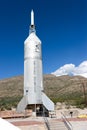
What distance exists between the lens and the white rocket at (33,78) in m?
24.8

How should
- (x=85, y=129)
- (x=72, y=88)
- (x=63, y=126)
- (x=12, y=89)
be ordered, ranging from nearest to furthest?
(x=85, y=129) → (x=63, y=126) → (x=72, y=88) → (x=12, y=89)

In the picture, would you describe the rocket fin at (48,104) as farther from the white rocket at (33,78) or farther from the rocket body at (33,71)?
the rocket body at (33,71)

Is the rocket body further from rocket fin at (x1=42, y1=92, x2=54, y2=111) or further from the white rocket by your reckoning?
rocket fin at (x1=42, y1=92, x2=54, y2=111)

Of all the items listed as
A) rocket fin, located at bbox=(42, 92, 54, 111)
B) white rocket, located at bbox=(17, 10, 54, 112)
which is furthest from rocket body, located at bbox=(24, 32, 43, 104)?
rocket fin, located at bbox=(42, 92, 54, 111)

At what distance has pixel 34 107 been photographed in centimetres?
2522

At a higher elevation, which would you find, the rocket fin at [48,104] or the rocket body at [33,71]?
the rocket body at [33,71]

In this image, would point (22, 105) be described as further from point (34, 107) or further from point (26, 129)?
point (26, 129)

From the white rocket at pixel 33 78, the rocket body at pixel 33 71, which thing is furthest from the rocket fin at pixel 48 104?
the rocket body at pixel 33 71

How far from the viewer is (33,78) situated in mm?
24750

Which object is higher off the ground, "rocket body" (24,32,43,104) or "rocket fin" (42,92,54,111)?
"rocket body" (24,32,43,104)

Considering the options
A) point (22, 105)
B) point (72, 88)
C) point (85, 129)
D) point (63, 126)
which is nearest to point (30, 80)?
point (22, 105)

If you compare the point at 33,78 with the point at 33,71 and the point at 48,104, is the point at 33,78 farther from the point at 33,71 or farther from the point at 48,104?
the point at 48,104

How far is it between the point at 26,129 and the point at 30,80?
9217 mm

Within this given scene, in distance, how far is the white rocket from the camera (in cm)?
2477
